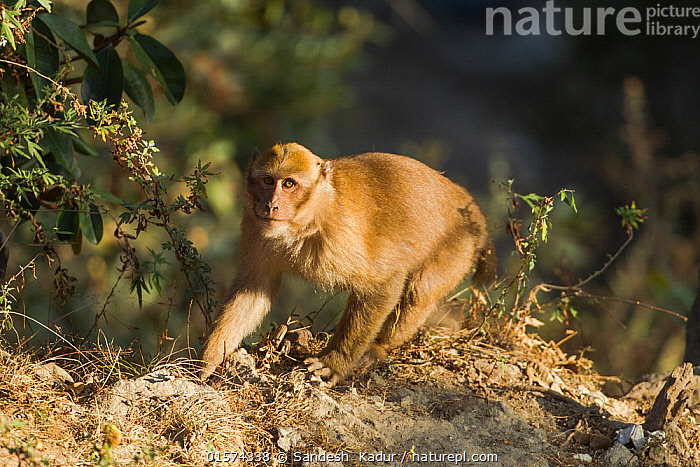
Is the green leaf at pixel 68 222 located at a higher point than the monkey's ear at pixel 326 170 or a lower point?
lower

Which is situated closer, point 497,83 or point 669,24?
point 669,24

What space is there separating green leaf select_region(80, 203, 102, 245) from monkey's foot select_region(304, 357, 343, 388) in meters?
1.52

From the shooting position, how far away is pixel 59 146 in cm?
451

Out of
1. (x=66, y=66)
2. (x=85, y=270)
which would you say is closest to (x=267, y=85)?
(x=85, y=270)

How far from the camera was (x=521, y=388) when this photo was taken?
4730mm

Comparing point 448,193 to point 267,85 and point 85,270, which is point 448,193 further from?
point 267,85

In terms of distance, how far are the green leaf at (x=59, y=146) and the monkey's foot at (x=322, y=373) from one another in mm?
1966

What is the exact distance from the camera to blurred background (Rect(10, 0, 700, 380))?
9.17m

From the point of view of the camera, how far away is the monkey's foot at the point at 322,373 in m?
4.53

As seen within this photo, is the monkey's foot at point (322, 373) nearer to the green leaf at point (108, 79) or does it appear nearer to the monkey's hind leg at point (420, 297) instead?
the monkey's hind leg at point (420, 297)

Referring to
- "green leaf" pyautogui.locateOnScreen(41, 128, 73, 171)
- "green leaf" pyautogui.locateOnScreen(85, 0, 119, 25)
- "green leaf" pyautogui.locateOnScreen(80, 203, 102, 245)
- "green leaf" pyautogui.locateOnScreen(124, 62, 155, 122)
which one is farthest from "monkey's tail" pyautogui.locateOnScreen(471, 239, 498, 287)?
"green leaf" pyautogui.locateOnScreen(85, 0, 119, 25)

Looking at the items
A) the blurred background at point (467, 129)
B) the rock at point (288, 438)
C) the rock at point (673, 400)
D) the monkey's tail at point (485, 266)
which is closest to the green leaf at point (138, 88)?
the rock at point (288, 438)

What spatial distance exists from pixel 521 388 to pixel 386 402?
966 mm

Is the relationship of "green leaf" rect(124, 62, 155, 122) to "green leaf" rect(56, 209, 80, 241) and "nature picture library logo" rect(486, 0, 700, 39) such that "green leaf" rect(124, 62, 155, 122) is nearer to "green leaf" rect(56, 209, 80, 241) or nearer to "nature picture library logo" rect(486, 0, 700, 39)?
"green leaf" rect(56, 209, 80, 241)
